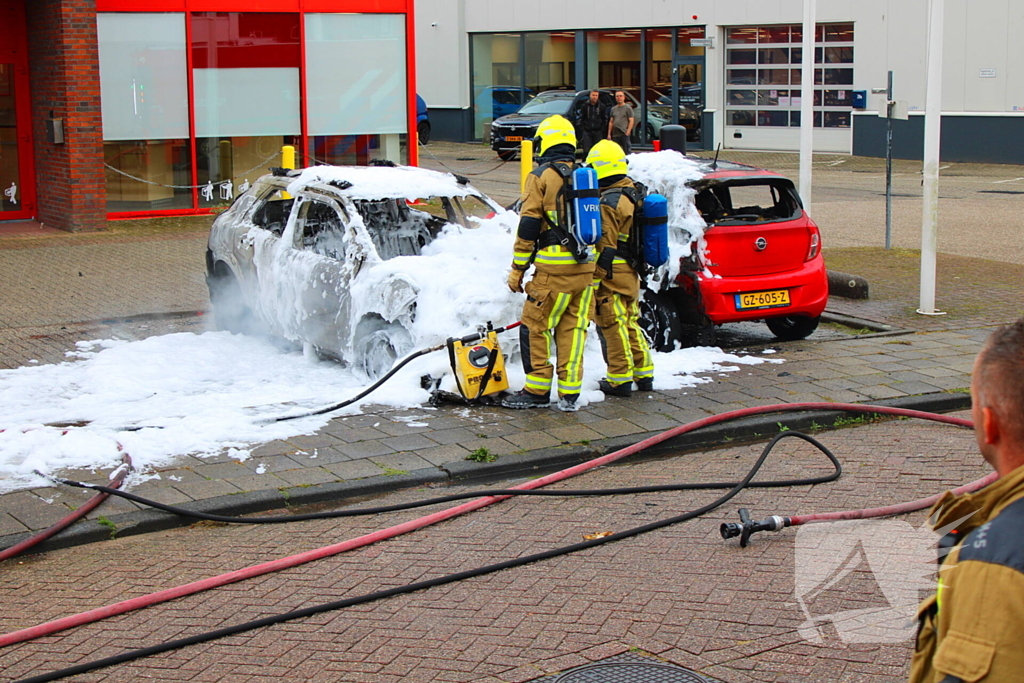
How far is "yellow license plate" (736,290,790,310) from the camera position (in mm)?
9469

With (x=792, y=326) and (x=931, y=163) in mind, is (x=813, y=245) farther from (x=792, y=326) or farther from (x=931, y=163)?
(x=931, y=163)

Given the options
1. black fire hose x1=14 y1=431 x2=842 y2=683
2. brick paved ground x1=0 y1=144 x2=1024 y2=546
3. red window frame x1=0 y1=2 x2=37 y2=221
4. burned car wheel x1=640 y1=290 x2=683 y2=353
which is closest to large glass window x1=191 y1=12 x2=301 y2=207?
brick paved ground x1=0 y1=144 x2=1024 y2=546

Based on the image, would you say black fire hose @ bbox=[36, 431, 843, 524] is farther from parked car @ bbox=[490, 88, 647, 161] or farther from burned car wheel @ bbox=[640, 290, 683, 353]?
parked car @ bbox=[490, 88, 647, 161]

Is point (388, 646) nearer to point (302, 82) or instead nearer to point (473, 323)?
point (473, 323)

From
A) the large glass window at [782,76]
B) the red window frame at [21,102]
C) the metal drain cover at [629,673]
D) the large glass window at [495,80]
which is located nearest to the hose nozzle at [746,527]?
the metal drain cover at [629,673]

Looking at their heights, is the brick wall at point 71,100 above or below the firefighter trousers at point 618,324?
above

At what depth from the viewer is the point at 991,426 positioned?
7.14ft

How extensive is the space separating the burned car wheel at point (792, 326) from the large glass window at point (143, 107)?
35.9 ft

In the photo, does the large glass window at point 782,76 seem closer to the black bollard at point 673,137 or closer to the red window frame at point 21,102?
the black bollard at point 673,137

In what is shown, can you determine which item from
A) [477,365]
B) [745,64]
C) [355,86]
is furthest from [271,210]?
[745,64]

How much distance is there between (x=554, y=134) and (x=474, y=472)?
7.88 ft

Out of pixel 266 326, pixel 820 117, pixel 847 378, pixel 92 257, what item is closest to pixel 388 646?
pixel 847 378

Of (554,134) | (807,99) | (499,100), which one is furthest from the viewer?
(499,100)

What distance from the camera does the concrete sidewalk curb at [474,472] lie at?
5840 millimetres
